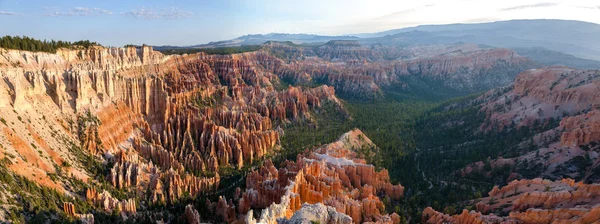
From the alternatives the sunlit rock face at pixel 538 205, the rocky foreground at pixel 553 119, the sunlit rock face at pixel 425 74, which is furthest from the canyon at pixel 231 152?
the sunlit rock face at pixel 425 74

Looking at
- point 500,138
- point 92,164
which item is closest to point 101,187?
point 92,164

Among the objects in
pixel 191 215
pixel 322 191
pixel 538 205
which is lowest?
pixel 191 215

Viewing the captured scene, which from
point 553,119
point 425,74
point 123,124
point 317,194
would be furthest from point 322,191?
point 425,74

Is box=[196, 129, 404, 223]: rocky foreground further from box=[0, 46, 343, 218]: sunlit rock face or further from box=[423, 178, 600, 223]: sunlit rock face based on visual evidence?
box=[423, 178, 600, 223]: sunlit rock face

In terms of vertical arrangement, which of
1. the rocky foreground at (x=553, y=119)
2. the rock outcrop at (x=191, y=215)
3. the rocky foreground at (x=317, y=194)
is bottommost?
the rock outcrop at (x=191, y=215)

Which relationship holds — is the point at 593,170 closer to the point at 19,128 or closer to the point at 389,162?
the point at 389,162

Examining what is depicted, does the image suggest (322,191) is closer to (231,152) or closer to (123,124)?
(231,152)

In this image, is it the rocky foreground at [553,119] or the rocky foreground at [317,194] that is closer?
the rocky foreground at [317,194]

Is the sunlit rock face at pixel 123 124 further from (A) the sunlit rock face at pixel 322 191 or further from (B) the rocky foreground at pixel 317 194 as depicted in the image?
(A) the sunlit rock face at pixel 322 191
